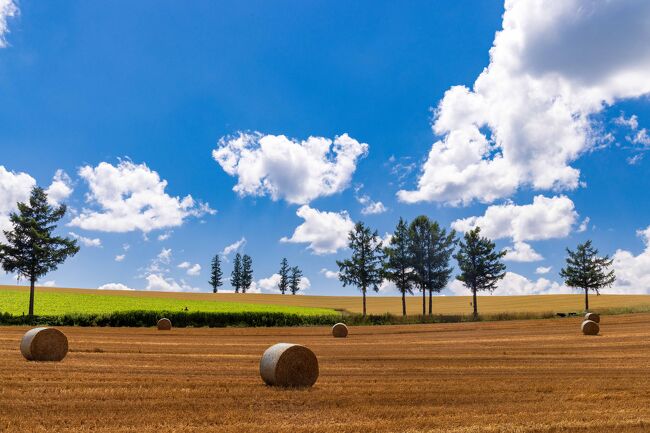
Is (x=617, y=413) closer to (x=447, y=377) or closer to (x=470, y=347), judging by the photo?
(x=447, y=377)

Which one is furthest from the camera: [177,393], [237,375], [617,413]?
[237,375]

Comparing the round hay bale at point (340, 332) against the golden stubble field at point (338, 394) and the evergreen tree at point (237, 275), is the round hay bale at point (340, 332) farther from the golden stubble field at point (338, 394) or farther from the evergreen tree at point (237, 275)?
the evergreen tree at point (237, 275)

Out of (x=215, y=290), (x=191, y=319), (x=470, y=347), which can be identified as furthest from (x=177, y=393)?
(x=215, y=290)

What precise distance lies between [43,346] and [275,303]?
79.5 metres

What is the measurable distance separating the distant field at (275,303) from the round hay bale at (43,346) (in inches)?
1564

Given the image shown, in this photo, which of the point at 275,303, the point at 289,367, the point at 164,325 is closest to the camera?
the point at 289,367

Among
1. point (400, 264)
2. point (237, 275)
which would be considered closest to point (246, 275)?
point (237, 275)

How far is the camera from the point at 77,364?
62.5 feet

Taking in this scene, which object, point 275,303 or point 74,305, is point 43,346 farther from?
point 275,303

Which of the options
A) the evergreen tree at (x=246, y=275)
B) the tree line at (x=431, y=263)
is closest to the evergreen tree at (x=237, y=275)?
the evergreen tree at (x=246, y=275)

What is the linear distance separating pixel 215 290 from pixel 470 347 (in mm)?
125686

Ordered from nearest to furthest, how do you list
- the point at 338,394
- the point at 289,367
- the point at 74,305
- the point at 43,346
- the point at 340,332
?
the point at 338,394 → the point at 289,367 → the point at 43,346 → the point at 340,332 → the point at 74,305

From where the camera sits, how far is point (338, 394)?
46.0 feet

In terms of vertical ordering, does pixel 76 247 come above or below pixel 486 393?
above
